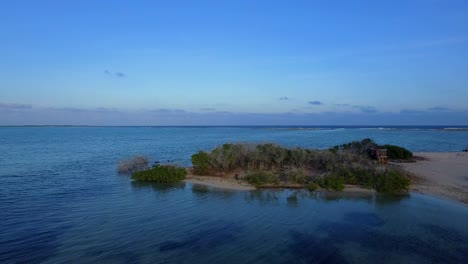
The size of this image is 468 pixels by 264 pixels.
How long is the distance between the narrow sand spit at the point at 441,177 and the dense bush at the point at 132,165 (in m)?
20.1

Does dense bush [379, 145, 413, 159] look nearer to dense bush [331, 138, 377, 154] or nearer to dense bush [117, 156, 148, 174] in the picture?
dense bush [331, 138, 377, 154]

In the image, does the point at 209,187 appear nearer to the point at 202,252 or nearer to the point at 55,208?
the point at 55,208

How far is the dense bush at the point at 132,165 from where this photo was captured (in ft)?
95.9

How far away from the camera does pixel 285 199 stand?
64.3ft

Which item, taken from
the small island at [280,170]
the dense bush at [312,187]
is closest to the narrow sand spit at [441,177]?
the small island at [280,170]

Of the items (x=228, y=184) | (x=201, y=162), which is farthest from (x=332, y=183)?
(x=201, y=162)

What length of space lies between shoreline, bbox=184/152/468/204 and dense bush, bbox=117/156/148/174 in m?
5.69

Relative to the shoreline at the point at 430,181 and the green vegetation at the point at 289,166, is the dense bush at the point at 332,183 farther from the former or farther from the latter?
the shoreline at the point at 430,181

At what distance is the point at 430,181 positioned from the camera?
76.7 ft

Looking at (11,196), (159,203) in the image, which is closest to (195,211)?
(159,203)

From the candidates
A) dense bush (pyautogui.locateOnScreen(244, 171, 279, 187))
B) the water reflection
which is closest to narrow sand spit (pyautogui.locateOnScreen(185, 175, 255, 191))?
dense bush (pyautogui.locateOnScreen(244, 171, 279, 187))

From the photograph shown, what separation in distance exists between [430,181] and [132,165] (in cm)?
2179

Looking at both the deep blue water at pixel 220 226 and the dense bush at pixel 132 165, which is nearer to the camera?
the deep blue water at pixel 220 226

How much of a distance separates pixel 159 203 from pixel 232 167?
9.97 meters
